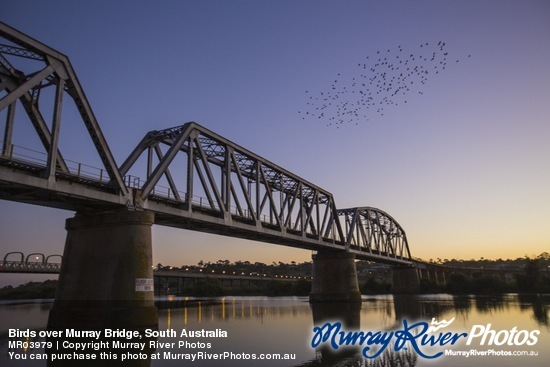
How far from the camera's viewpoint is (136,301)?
27.1m

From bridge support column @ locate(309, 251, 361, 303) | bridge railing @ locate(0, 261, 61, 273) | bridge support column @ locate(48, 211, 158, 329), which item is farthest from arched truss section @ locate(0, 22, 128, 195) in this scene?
bridge railing @ locate(0, 261, 61, 273)

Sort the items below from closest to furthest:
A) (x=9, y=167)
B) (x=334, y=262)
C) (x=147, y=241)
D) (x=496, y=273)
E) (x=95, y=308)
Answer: (x=9, y=167), (x=95, y=308), (x=147, y=241), (x=334, y=262), (x=496, y=273)

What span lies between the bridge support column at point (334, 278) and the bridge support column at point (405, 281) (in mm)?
53364

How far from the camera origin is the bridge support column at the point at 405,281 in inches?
4692

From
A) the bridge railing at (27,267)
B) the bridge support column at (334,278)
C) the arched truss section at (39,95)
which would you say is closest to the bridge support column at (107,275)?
the arched truss section at (39,95)

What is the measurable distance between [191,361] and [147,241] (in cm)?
1182

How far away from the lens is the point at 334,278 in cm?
7112

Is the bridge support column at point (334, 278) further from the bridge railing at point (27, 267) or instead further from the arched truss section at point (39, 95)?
the bridge railing at point (27, 267)

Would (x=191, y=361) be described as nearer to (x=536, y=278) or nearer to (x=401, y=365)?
(x=401, y=365)

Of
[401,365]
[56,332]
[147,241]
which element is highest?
[147,241]

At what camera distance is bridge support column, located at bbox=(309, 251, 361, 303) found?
67812mm

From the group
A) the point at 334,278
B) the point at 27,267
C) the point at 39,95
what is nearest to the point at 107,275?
the point at 39,95

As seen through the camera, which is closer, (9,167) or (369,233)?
(9,167)

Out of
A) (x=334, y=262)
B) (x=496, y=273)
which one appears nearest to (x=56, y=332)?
(x=334, y=262)
